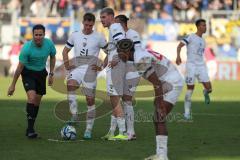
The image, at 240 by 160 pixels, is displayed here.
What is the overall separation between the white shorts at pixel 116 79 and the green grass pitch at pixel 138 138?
98 cm

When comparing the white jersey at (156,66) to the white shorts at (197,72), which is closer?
the white jersey at (156,66)

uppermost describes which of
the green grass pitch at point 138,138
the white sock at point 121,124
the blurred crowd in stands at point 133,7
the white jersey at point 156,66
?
the blurred crowd in stands at point 133,7

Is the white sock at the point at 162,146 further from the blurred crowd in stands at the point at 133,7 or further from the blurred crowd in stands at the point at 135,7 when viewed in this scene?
the blurred crowd in stands at the point at 135,7

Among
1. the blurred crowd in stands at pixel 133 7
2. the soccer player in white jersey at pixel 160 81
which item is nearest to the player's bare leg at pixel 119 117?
the soccer player in white jersey at pixel 160 81

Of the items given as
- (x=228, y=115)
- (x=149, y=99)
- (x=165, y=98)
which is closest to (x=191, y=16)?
(x=149, y=99)

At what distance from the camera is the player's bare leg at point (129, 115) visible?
14750 millimetres

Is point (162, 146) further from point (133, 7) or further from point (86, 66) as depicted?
point (133, 7)

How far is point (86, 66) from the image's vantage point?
15141 mm

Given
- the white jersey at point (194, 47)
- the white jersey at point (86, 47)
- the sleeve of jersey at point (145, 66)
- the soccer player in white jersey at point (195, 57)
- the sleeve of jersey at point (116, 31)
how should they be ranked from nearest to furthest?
the sleeve of jersey at point (145, 66), the sleeve of jersey at point (116, 31), the white jersey at point (86, 47), the soccer player in white jersey at point (195, 57), the white jersey at point (194, 47)

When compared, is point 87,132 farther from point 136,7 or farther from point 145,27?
point 136,7

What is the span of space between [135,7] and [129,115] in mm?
30272

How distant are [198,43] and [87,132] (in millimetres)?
6010

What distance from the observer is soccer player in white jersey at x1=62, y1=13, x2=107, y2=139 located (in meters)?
15.0

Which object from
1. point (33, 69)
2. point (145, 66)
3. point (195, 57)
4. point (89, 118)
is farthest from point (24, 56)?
point (195, 57)
